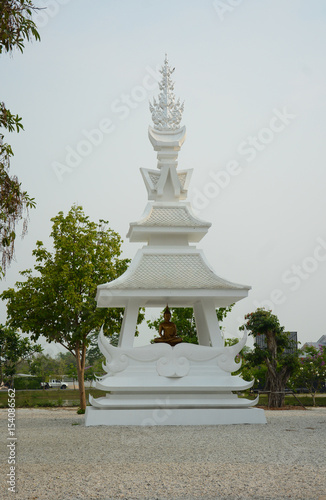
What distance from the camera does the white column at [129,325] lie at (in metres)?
12.8

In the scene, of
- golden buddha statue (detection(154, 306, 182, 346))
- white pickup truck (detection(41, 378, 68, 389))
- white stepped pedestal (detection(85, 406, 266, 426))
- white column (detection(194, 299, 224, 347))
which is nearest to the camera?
white stepped pedestal (detection(85, 406, 266, 426))

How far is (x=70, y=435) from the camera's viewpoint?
991 centimetres

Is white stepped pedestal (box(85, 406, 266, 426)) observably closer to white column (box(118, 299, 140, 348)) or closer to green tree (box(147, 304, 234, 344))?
white column (box(118, 299, 140, 348))

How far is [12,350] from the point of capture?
1021 inches

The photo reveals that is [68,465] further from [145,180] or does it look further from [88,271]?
[88,271]

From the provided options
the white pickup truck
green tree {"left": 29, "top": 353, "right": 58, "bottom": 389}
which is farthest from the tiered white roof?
the white pickup truck

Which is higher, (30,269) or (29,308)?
(30,269)

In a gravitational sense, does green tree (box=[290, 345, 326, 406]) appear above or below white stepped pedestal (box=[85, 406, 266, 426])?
above

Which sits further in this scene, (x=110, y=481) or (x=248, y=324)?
(x=248, y=324)

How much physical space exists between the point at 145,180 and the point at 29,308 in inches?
314

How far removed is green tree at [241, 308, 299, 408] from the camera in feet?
65.7

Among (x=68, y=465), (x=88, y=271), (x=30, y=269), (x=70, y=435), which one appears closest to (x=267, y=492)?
Result: (x=68, y=465)

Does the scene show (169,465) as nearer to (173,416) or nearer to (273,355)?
(173,416)

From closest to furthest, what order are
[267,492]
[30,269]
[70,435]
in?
[267,492], [70,435], [30,269]
